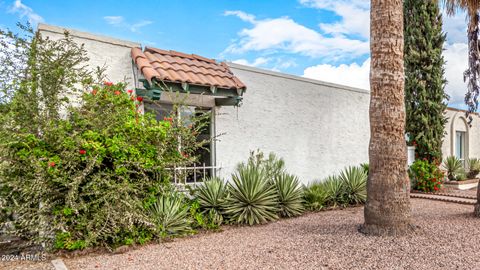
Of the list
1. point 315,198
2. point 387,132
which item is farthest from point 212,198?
point 387,132

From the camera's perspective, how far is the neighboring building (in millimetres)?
8523

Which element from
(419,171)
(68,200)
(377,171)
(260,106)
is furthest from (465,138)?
(68,200)

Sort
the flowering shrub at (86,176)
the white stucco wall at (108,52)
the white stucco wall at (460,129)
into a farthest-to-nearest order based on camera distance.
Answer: the white stucco wall at (460,129) < the white stucco wall at (108,52) < the flowering shrub at (86,176)

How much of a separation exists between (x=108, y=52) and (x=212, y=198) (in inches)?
169

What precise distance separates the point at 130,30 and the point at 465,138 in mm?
19184

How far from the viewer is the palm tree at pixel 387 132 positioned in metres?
6.62

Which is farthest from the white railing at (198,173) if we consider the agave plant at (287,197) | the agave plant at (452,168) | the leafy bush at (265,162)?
the agave plant at (452,168)

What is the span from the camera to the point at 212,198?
8.27 m

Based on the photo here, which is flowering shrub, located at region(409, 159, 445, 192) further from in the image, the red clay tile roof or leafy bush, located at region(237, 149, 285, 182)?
the red clay tile roof

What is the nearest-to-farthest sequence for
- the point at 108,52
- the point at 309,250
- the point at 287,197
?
the point at 309,250, the point at 108,52, the point at 287,197

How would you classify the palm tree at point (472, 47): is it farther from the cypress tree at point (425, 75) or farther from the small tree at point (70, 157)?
the small tree at point (70, 157)

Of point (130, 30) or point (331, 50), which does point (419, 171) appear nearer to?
point (331, 50)

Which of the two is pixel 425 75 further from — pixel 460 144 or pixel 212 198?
pixel 212 198

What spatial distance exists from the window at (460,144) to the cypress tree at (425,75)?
6.34m
